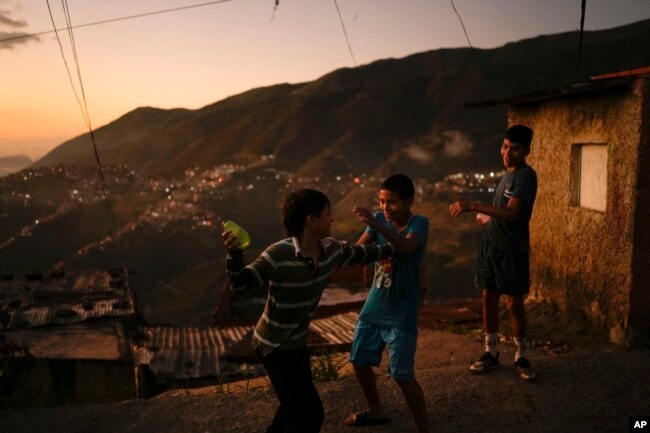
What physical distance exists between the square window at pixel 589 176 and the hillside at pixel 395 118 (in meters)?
47.2

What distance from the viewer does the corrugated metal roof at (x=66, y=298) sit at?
32.9ft

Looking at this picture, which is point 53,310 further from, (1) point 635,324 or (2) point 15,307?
(1) point 635,324

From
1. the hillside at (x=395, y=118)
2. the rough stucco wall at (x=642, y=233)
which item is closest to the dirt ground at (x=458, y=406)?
the rough stucco wall at (x=642, y=233)

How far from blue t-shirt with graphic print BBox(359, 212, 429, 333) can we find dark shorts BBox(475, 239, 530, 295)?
4.02 ft

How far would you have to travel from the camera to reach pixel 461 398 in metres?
3.85

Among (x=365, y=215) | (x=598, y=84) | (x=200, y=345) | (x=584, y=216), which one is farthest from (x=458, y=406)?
(x=200, y=345)

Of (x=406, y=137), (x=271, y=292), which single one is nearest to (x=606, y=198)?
(x=271, y=292)

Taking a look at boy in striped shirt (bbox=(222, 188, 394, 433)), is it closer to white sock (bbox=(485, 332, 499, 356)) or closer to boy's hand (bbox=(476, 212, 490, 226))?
boy's hand (bbox=(476, 212, 490, 226))

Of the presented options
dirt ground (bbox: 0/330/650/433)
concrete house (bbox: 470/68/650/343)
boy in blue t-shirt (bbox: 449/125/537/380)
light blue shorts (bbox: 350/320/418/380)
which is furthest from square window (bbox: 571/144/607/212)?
light blue shorts (bbox: 350/320/418/380)

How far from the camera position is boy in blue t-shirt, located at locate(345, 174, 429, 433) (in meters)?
2.89

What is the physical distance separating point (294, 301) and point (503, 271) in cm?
210

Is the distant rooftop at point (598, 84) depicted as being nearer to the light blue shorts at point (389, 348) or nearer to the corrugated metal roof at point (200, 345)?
the light blue shorts at point (389, 348)

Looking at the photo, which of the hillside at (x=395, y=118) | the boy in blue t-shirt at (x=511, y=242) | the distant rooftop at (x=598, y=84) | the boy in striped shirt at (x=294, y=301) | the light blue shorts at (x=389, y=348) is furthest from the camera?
the hillside at (x=395, y=118)

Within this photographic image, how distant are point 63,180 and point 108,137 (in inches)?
3371
